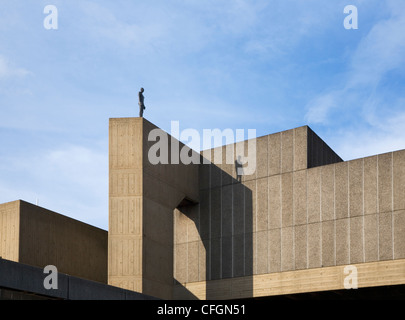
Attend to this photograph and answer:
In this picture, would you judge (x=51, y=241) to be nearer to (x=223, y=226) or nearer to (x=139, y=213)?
(x=139, y=213)

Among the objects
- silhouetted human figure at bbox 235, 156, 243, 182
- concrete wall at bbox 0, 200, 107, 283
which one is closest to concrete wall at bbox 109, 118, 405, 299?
silhouetted human figure at bbox 235, 156, 243, 182

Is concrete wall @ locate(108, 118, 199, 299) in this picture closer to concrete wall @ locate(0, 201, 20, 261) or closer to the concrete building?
the concrete building

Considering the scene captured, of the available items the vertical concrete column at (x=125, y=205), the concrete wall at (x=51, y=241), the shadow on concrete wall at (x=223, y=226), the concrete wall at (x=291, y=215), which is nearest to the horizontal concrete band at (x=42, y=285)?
the vertical concrete column at (x=125, y=205)

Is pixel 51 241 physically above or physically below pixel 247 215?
below

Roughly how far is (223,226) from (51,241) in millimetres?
9680

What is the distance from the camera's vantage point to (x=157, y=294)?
1325 inches

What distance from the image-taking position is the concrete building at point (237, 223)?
3200cm

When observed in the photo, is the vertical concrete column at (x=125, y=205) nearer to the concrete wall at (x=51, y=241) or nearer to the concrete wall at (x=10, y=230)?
the concrete wall at (x=51, y=241)

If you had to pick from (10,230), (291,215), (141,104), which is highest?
(141,104)

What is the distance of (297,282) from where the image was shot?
33.3 meters

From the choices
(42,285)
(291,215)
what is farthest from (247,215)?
(42,285)

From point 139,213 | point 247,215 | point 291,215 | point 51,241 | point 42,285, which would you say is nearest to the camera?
point 42,285

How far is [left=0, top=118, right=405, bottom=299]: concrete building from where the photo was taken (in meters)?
32.0

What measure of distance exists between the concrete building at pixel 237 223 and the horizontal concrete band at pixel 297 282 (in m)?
0.05
